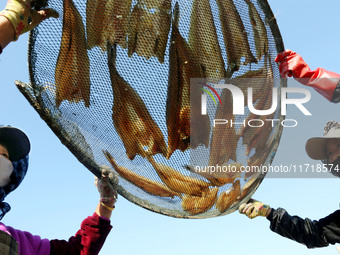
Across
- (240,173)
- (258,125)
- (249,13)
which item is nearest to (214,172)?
(240,173)

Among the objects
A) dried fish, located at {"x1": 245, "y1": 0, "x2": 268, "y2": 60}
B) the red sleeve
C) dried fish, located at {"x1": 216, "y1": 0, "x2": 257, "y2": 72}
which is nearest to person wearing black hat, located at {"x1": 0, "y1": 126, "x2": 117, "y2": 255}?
the red sleeve

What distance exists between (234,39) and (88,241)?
125cm

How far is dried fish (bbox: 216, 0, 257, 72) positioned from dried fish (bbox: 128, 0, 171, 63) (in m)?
0.31

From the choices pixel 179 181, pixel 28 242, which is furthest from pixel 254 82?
pixel 28 242

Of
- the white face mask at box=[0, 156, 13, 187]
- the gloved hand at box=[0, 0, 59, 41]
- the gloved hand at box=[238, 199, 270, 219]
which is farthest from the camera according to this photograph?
the gloved hand at box=[238, 199, 270, 219]

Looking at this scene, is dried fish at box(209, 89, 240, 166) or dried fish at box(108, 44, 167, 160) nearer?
dried fish at box(108, 44, 167, 160)

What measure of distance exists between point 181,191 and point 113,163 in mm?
376

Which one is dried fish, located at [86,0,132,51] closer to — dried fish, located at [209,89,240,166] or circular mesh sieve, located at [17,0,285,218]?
circular mesh sieve, located at [17,0,285,218]

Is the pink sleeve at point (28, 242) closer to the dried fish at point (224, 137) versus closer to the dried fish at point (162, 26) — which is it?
the dried fish at point (224, 137)

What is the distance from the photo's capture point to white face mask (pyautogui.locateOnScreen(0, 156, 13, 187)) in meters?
2.00

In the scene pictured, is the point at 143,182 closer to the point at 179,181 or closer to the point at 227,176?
the point at 179,181

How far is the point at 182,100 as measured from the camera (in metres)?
2.19

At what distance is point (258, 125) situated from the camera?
7.61 feet

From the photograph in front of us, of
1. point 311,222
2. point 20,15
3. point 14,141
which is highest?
point 20,15
